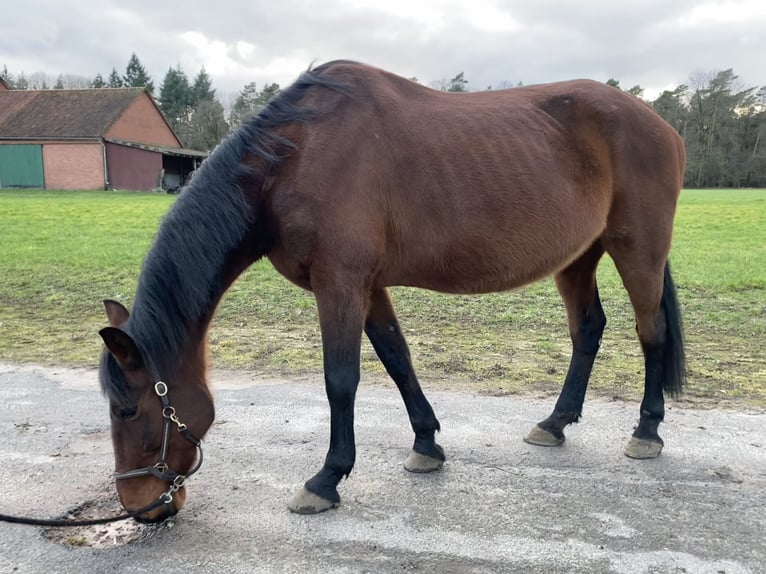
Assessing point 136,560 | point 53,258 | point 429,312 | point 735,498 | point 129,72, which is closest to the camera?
point 136,560

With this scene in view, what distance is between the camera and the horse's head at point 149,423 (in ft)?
7.93

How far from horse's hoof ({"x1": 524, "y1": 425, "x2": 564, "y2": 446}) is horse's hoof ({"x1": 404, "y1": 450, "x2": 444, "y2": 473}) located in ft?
2.13

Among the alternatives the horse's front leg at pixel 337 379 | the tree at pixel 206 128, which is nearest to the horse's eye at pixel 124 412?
the horse's front leg at pixel 337 379

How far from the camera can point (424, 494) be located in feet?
9.61

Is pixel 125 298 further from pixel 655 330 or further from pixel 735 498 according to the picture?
pixel 735 498

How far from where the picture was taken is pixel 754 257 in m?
11.0

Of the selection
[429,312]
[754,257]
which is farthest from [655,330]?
[754,257]

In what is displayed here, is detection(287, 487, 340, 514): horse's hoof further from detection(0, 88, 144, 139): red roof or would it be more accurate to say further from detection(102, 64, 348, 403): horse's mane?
detection(0, 88, 144, 139): red roof

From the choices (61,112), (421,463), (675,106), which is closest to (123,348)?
(421,463)

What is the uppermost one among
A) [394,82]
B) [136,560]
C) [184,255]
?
[394,82]

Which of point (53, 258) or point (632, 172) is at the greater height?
point (632, 172)

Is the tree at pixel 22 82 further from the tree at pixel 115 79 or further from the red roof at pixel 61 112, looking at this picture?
the red roof at pixel 61 112

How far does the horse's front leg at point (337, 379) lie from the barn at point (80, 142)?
3260 centimetres

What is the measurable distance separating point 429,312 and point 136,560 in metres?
5.07
